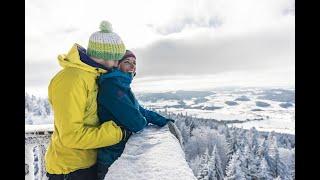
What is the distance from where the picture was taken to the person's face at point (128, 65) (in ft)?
6.46

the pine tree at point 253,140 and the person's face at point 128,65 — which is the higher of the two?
the person's face at point 128,65

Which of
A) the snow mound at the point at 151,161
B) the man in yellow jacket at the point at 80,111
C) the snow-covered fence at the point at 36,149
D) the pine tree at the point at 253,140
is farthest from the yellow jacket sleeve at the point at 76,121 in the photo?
the pine tree at the point at 253,140

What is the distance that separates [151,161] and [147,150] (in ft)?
0.42

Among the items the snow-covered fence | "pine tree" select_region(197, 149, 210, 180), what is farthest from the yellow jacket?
"pine tree" select_region(197, 149, 210, 180)

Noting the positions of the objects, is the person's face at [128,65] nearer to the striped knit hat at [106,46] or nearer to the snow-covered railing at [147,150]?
the striped knit hat at [106,46]

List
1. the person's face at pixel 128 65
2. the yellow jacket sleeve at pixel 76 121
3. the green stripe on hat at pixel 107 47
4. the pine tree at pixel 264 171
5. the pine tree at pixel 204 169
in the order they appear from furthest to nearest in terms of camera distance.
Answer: the pine tree at pixel 264 171 < the pine tree at pixel 204 169 < the person's face at pixel 128 65 < the green stripe on hat at pixel 107 47 < the yellow jacket sleeve at pixel 76 121

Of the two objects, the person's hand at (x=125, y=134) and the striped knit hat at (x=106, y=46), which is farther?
the striped knit hat at (x=106, y=46)

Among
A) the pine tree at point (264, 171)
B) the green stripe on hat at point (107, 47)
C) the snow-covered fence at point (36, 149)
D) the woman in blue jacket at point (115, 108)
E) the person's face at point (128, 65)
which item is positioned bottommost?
the pine tree at point (264, 171)

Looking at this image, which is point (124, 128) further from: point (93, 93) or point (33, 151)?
point (33, 151)

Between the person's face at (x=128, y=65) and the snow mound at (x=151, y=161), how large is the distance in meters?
0.35

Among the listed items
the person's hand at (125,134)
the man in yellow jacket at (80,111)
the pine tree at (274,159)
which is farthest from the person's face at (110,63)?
the pine tree at (274,159)

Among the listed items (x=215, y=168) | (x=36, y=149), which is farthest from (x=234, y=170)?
(x=36, y=149)

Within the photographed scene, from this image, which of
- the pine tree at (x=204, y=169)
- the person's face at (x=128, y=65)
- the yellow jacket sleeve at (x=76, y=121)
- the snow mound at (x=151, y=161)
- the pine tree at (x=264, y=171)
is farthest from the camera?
the pine tree at (x=264, y=171)

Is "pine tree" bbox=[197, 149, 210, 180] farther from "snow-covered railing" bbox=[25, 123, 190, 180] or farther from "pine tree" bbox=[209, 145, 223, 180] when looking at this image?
"snow-covered railing" bbox=[25, 123, 190, 180]
